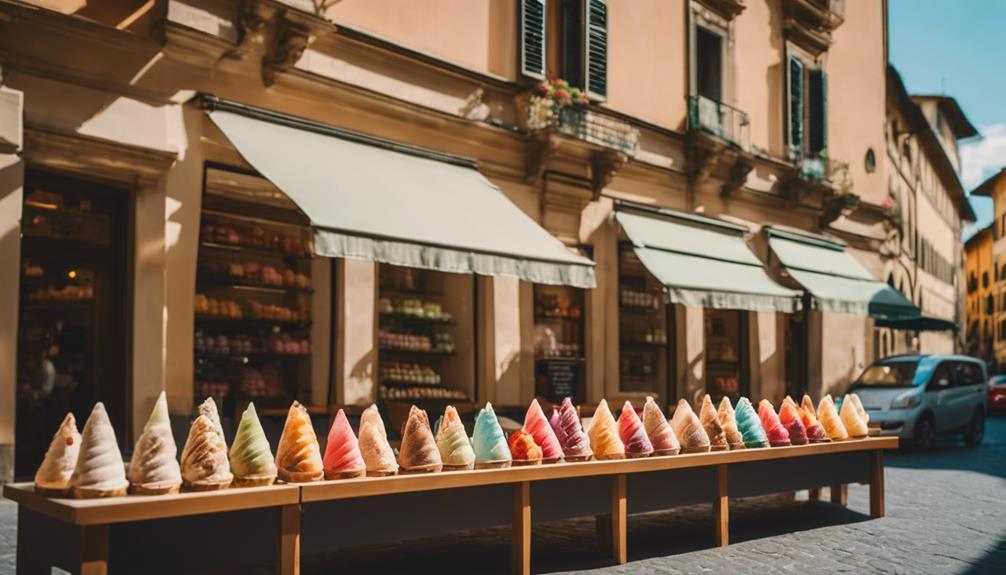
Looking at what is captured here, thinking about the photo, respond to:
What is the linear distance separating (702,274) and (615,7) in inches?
171

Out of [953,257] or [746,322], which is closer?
[746,322]

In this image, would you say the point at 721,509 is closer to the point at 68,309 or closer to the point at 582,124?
the point at 68,309

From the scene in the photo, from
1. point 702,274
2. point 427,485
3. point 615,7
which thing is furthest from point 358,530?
point 615,7

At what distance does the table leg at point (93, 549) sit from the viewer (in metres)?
4.25

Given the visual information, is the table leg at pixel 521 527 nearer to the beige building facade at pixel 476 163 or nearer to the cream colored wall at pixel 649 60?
the beige building facade at pixel 476 163

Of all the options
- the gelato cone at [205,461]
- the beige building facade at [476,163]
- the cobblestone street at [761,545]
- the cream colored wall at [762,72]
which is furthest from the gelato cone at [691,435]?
the cream colored wall at [762,72]

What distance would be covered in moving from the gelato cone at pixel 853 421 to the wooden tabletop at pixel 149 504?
17.9 feet

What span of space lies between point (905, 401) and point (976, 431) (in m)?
2.56

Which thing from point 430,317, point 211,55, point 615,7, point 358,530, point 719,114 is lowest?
point 358,530

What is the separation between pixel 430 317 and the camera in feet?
43.0

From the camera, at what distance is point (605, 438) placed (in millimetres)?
6633

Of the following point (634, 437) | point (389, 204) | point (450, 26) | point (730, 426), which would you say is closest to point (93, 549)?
point (634, 437)

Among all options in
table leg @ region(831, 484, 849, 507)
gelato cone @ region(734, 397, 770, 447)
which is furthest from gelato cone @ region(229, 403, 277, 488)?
table leg @ region(831, 484, 849, 507)

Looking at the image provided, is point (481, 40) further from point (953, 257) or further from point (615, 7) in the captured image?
point (953, 257)
